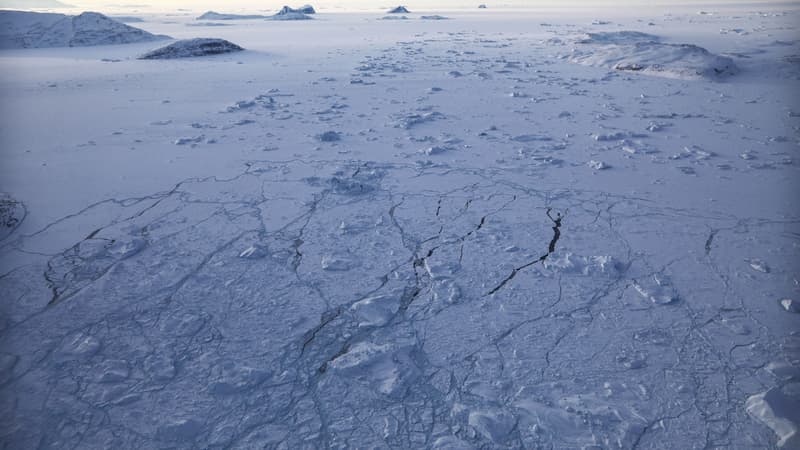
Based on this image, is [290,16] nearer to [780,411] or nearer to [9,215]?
[9,215]

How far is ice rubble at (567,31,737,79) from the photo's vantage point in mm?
Result: 7375

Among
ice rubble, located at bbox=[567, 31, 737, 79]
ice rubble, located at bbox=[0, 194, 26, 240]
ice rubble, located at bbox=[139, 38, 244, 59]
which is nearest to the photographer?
ice rubble, located at bbox=[0, 194, 26, 240]

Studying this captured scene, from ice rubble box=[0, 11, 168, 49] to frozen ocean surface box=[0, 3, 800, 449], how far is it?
11.9 meters

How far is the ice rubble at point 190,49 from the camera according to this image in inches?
441

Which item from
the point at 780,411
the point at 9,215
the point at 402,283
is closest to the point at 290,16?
the point at 9,215

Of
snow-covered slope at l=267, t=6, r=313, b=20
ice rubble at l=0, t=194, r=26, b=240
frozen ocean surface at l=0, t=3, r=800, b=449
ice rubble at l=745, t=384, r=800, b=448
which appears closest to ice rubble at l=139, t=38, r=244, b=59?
frozen ocean surface at l=0, t=3, r=800, b=449

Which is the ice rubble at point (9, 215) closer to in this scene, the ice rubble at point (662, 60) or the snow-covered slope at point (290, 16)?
the ice rubble at point (662, 60)

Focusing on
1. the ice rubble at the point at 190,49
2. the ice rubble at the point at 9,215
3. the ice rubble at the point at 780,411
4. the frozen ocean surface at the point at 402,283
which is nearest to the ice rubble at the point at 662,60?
the frozen ocean surface at the point at 402,283

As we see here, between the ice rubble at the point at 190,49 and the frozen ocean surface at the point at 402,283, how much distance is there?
23.2 feet

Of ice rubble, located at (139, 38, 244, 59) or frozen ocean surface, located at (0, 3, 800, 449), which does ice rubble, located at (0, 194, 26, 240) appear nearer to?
frozen ocean surface, located at (0, 3, 800, 449)

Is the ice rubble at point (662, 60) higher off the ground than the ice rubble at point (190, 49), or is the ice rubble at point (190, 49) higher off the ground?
the ice rubble at point (190, 49)

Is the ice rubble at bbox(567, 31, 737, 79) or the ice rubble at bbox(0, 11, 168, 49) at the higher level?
the ice rubble at bbox(0, 11, 168, 49)

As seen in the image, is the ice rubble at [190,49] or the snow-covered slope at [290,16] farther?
the snow-covered slope at [290,16]

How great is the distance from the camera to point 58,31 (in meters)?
14.2
